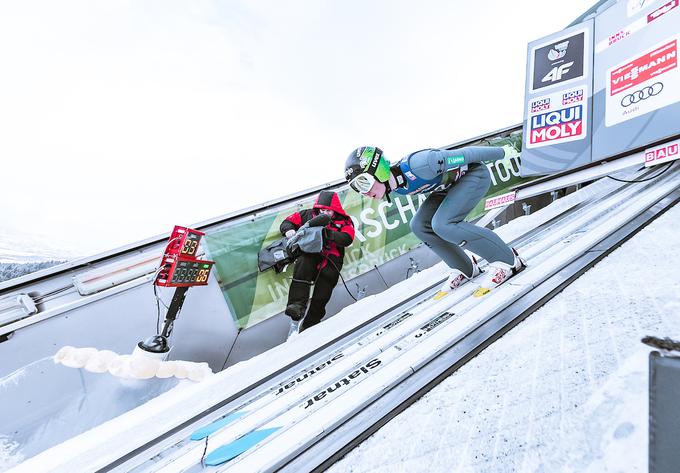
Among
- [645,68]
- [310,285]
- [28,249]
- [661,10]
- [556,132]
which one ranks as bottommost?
[310,285]

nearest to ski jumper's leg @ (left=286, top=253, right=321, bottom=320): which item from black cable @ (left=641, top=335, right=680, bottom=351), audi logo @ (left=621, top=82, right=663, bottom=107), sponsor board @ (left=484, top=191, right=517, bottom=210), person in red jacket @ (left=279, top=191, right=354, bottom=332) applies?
person in red jacket @ (left=279, top=191, right=354, bottom=332)

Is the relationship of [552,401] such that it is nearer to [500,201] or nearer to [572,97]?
[500,201]

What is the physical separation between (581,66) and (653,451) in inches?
179

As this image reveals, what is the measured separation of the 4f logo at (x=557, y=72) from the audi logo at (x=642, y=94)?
0.81 metres

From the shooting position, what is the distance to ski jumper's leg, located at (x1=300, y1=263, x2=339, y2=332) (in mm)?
2627

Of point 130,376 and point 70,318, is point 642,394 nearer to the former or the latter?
point 130,376

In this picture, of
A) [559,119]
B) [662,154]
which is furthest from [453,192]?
[559,119]

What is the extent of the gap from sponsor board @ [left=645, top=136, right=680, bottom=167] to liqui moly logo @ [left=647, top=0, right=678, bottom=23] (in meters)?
1.30

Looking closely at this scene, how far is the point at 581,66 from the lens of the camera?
346 centimetres

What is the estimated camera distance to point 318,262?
2736 millimetres

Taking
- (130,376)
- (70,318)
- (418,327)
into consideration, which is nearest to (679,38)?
(418,327)

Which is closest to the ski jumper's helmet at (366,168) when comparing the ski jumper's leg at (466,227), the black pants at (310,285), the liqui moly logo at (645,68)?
the ski jumper's leg at (466,227)

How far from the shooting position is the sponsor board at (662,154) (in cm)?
251

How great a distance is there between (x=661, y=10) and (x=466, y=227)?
3.29 metres
